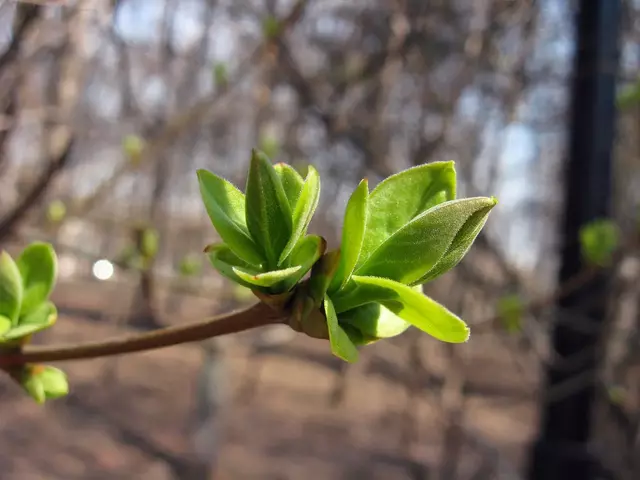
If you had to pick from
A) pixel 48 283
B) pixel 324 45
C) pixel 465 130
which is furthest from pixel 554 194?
pixel 48 283

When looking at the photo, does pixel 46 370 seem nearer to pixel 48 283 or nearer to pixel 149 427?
pixel 48 283

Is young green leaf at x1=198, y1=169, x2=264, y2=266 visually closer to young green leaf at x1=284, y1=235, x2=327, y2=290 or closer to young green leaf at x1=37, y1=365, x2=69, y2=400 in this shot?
young green leaf at x1=284, y1=235, x2=327, y2=290

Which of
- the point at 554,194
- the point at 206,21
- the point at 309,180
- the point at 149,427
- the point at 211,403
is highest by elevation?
the point at 206,21

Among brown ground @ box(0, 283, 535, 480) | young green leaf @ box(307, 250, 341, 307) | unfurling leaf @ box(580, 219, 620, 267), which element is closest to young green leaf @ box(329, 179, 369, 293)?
young green leaf @ box(307, 250, 341, 307)

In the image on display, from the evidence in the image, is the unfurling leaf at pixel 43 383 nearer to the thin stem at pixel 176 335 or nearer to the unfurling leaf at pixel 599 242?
the thin stem at pixel 176 335

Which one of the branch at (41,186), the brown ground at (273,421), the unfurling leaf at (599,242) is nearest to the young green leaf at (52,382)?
the branch at (41,186)

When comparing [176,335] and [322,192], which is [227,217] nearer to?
[176,335]

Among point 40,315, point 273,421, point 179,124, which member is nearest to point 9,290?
point 40,315
